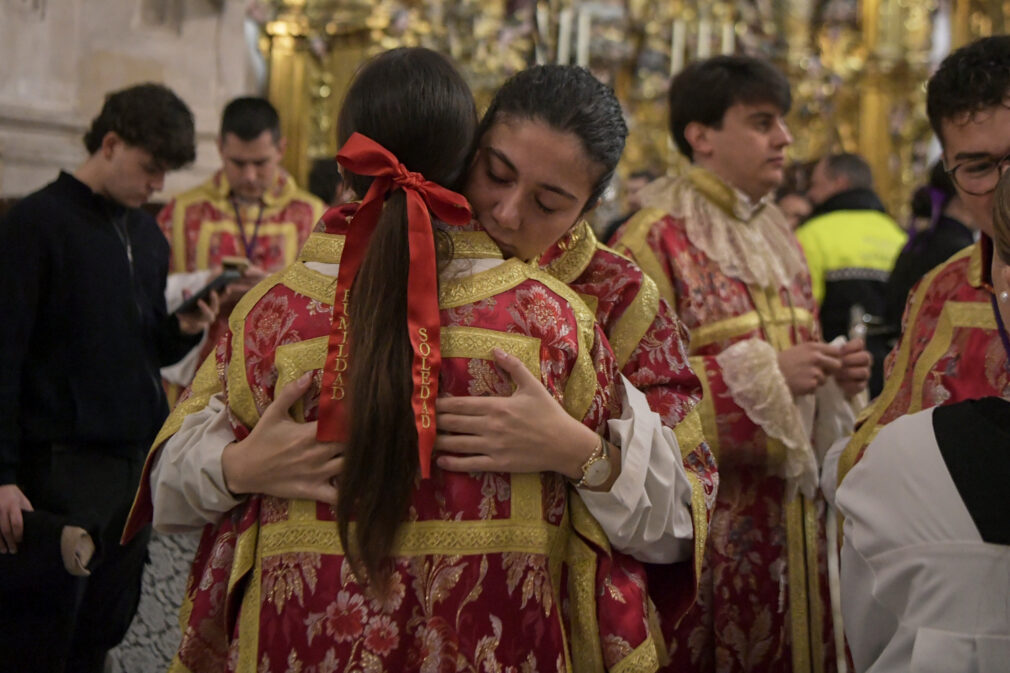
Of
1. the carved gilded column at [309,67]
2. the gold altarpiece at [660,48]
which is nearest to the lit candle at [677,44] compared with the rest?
the gold altarpiece at [660,48]

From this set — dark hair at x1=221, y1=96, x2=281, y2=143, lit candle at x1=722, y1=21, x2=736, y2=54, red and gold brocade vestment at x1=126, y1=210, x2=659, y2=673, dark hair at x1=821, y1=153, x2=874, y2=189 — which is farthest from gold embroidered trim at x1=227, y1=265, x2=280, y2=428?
lit candle at x1=722, y1=21, x2=736, y2=54

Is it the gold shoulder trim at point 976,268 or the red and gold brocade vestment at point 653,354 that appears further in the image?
the gold shoulder trim at point 976,268

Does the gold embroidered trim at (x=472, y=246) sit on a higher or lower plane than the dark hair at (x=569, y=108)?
lower

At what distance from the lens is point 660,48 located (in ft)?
25.7

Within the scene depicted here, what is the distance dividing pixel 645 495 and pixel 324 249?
1.88ft

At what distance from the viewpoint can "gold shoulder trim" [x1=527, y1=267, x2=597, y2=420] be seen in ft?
5.26

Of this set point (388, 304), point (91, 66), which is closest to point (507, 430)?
point (388, 304)

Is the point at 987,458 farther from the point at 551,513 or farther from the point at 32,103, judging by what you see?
the point at 32,103

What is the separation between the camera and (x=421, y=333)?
1.47 meters

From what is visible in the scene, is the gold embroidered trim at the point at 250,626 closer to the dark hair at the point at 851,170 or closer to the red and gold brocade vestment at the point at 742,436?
the red and gold brocade vestment at the point at 742,436

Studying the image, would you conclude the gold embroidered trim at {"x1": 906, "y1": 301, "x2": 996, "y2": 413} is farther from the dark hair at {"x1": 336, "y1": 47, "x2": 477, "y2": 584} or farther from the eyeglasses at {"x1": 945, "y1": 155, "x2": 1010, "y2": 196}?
the dark hair at {"x1": 336, "y1": 47, "x2": 477, "y2": 584}

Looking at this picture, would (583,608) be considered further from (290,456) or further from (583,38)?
(583,38)

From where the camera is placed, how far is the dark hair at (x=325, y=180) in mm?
5520

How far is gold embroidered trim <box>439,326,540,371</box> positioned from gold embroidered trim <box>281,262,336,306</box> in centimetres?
18
